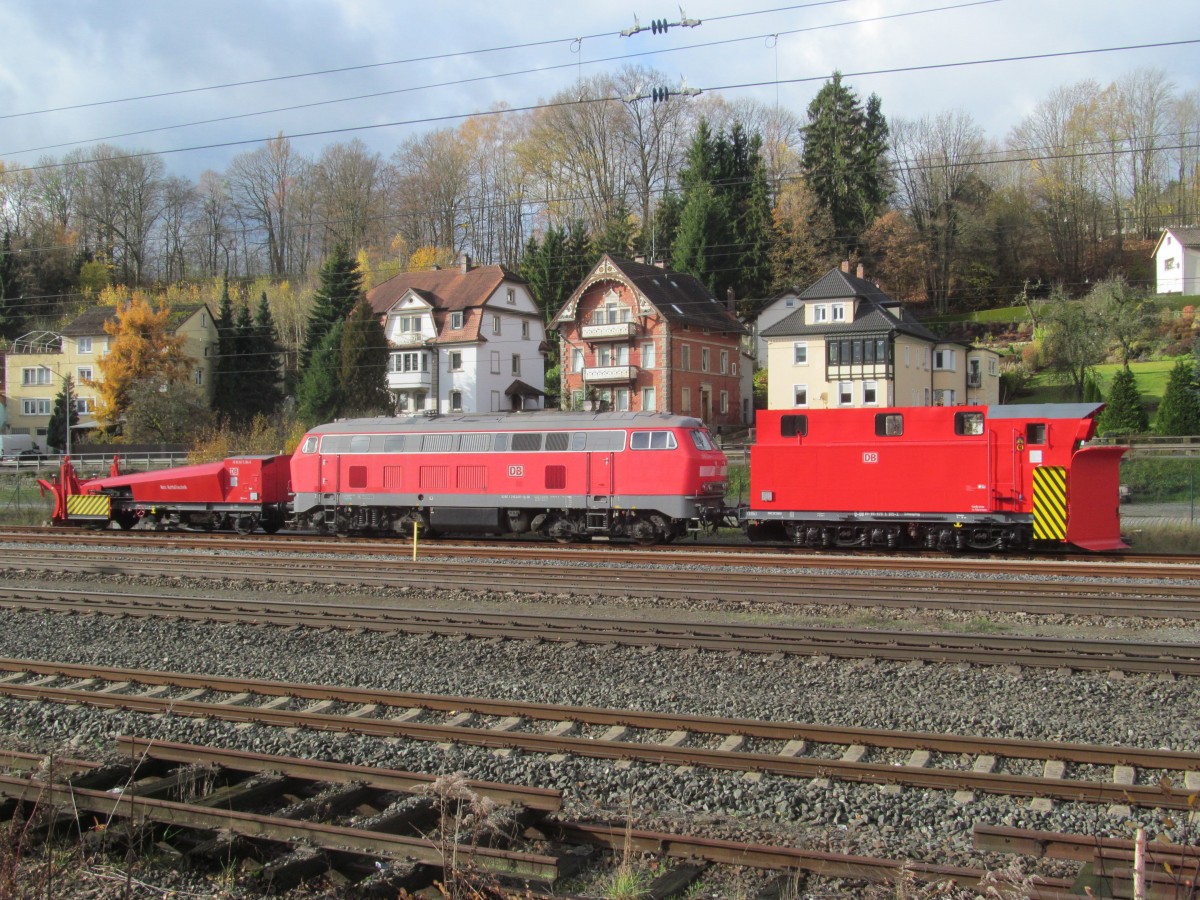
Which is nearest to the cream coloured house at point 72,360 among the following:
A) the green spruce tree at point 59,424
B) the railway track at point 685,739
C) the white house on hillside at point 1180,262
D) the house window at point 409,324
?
the green spruce tree at point 59,424

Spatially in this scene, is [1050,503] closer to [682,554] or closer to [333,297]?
[682,554]

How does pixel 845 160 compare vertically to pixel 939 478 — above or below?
above

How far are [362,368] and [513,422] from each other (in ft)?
121

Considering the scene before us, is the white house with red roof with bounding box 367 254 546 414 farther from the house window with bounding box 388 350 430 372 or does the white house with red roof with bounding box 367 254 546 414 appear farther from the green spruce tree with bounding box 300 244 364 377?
the green spruce tree with bounding box 300 244 364 377

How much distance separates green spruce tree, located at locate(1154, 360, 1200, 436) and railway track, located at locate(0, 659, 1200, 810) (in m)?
41.6

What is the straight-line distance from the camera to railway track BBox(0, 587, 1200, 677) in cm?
1050

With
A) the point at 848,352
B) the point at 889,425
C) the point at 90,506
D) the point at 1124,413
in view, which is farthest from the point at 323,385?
the point at 889,425

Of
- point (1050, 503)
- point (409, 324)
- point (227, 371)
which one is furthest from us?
point (227, 371)

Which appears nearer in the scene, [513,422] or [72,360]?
[513,422]

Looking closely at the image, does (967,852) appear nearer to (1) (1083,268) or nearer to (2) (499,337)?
(2) (499,337)

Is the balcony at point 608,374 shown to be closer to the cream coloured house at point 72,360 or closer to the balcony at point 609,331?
the balcony at point 609,331

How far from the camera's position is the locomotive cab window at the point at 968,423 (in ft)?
68.4

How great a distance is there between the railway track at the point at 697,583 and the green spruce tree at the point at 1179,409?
30.9 meters

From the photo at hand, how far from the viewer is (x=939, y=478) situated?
68.7ft
